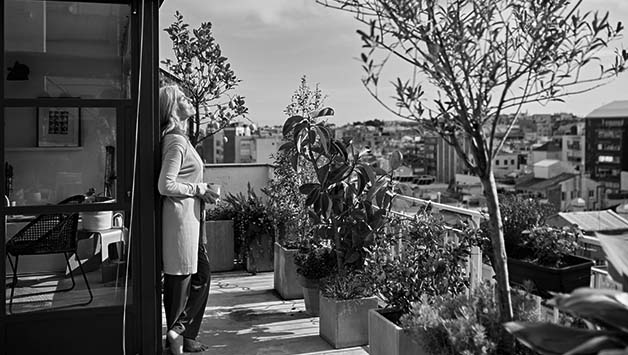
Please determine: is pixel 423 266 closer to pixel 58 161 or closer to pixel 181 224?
pixel 181 224

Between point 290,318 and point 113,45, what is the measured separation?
2.29m

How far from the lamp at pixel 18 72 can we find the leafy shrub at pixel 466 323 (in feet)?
7.85

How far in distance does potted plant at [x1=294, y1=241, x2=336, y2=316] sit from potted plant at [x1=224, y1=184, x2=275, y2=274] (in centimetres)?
134

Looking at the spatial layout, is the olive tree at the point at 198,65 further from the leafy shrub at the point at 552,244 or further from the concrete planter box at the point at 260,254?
the leafy shrub at the point at 552,244

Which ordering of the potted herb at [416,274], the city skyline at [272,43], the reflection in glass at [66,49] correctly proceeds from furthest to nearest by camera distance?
1. the city skyline at [272,43]
2. the reflection in glass at [66,49]
3. the potted herb at [416,274]

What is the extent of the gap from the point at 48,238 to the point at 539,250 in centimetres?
259

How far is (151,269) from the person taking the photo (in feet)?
11.4

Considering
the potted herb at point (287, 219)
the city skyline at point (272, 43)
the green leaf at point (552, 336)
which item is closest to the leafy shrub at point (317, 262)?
the potted herb at point (287, 219)

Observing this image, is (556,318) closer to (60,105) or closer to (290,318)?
(290,318)

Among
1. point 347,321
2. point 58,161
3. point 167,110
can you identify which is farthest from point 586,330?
point 58,161

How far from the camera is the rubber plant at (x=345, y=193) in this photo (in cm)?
406

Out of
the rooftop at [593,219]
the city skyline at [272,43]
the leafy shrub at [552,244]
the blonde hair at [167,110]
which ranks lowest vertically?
the leafy shrub at [552,244]

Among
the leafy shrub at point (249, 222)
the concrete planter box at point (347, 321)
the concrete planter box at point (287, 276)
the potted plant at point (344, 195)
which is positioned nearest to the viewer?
the concrete planter box at point (347, 321)

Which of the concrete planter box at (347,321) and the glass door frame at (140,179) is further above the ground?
the glass door frame at (140,179)
